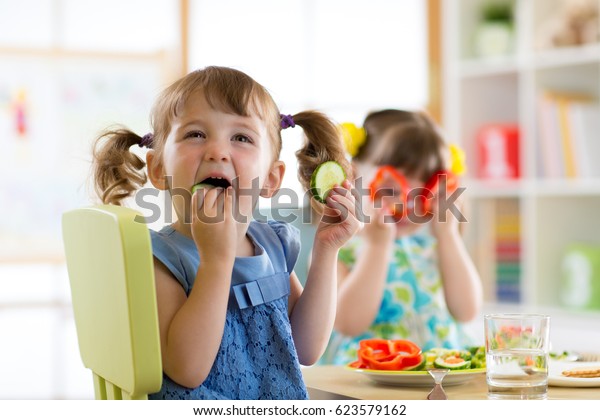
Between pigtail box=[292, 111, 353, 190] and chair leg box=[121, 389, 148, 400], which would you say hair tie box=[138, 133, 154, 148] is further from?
chair leg box=[121, 389, 148, 400]

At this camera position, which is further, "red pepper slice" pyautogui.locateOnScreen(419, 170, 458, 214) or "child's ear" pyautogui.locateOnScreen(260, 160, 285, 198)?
"red pepper slice" pyautogui.locateOnScreen(419, 170, 458, 214)

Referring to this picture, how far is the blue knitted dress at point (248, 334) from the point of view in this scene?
0.94 metres

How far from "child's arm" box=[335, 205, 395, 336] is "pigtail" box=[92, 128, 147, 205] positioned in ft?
2.76

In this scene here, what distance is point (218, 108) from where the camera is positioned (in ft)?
3.12

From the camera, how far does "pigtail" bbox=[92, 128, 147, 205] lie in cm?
103

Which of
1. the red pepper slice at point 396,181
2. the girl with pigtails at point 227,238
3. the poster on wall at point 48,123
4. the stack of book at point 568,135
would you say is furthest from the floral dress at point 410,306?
the poster on wall at point 48,123

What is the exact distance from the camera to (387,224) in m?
1.88

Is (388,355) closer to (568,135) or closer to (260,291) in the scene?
(260,291)

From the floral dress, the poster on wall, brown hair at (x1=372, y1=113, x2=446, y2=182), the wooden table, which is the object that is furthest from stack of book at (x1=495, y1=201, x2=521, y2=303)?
the wooden table

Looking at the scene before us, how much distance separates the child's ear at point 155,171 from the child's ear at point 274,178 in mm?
119

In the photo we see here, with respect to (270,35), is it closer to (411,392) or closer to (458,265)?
(458,265)

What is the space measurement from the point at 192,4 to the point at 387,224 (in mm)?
1896

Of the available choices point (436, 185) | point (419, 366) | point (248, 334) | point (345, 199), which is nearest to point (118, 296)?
point (248, 334)

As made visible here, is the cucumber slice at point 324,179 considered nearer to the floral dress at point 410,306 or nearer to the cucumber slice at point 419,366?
the cucumber slice at point 419,366
